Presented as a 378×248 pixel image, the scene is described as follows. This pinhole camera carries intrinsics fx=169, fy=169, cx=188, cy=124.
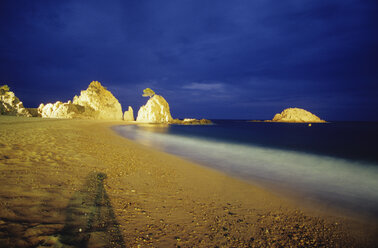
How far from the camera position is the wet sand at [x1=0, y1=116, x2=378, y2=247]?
2810mm

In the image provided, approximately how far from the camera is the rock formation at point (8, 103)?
43644 mm

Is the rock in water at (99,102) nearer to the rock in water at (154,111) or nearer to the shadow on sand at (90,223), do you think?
the rock in water at (154,111)

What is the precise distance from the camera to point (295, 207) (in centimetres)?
499

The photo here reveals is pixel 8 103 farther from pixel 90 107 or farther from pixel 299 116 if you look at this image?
pixel 299 116

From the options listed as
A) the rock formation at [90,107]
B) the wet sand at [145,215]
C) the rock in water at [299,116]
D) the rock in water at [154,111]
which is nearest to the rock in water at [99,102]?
the rock formation at [90,107]

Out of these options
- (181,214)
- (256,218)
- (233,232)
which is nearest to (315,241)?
(256,218)

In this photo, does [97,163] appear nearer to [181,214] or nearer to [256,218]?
[181,214]

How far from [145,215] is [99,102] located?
7555cm

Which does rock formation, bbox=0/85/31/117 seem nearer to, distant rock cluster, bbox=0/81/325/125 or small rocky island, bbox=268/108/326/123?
distant rock cluster, bbox=0/81/325/125

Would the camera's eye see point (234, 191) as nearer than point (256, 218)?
No

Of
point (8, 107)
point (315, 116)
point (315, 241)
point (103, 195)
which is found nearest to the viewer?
point (315, 241)

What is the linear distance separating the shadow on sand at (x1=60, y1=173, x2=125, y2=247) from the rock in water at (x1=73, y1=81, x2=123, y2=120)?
73619mm

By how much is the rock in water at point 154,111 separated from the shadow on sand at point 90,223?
214 feet

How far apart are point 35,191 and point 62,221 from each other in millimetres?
1637
